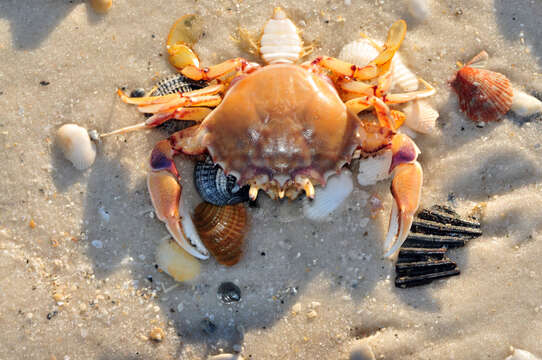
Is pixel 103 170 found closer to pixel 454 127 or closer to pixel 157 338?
pixel 157 338

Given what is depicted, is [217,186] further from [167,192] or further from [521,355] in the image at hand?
[521,355]

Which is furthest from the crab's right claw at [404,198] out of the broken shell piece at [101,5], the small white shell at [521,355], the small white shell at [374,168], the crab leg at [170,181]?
the broken shell piece at [101,5]

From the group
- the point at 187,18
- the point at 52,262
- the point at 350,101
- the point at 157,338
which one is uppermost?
the point at 187,18

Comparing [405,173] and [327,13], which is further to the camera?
[327,13]

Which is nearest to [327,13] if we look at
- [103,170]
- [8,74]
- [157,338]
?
[103,170]

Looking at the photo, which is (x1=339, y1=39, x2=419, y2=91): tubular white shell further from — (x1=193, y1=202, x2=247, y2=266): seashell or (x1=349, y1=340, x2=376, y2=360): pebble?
(x1=349, y1=340, x2=376, y2=360): pebble

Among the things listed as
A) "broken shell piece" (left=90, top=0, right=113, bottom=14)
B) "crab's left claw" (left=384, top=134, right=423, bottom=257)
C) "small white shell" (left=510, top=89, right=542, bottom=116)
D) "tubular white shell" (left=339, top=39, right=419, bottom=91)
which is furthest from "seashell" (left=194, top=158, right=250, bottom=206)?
"small white shell" (left=510, top=89, right=542, bottom=116)
